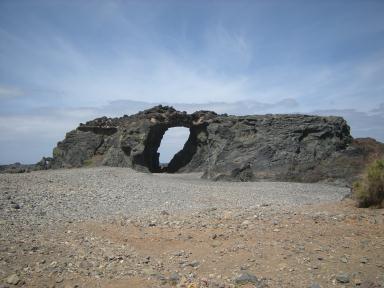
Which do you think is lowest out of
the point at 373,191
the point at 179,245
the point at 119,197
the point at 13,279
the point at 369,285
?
the point at 369,285

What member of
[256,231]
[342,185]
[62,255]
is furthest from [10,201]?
[342,185]

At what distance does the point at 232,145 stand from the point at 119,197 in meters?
13.6

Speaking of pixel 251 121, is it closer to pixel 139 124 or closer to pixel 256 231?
pixel 139 124

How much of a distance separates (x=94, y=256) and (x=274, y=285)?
3205 mm

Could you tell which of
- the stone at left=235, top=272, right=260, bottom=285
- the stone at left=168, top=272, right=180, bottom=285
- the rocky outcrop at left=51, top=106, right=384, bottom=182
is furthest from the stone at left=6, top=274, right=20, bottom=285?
the rocky outcrop at left=51, top=106, right=384, bottom=182

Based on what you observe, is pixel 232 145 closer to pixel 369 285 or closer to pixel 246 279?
pixel 246 279

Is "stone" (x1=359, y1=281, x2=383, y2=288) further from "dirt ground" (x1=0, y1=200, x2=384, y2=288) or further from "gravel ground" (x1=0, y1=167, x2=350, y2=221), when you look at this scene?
"gravel ground" (x1=0, y1=167, x2=350, y2=221)

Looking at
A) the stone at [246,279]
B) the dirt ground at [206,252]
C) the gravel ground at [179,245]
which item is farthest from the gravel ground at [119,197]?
the stone at [246,279]

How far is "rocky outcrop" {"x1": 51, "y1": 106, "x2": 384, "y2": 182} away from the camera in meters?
23.3

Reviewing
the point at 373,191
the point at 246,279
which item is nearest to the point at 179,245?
the point at 246,279

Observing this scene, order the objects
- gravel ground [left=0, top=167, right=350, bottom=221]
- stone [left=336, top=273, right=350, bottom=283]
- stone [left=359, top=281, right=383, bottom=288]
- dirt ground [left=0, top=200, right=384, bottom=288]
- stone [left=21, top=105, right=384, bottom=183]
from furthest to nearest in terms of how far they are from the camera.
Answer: stone [left=21, top=105, right=384, bottom=183], gravel ground [left=0, top=167, right=350, bottom=221], dirt ground [left=0, top=200, right=384, bottom=288], stone [left=336, top=273, right=350, bottom=283], stone [left=359, top=281, right=383, bottom=288]

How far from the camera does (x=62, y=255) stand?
22.6 feet

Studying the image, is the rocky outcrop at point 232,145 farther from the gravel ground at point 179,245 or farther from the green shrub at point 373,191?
the gravel ground at point 179,245

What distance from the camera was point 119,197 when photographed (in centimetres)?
1394
